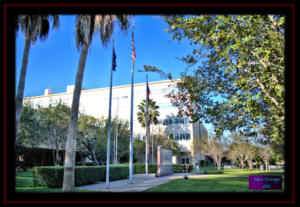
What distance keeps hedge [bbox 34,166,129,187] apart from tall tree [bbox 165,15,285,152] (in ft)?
26.4

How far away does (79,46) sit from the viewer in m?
11.9

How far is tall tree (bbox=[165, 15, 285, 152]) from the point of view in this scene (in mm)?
A: 9758

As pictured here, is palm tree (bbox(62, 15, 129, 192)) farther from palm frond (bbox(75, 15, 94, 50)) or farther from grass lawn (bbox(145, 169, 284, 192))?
grass lawn (bbox(145, 169, 284, 192))

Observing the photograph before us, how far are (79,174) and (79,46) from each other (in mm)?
8865

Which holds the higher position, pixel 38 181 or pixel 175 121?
pixel 175 121

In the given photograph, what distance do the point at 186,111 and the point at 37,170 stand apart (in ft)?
31.1

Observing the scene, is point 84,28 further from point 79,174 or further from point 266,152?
point 266,152

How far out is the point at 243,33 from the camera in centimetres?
1051

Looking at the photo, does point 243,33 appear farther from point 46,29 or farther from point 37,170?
point 37,170

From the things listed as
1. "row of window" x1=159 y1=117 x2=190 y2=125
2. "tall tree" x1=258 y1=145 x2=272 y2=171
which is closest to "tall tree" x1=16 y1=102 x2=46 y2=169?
"tall tree" x1=258 y1=145 x2=272 y2=171

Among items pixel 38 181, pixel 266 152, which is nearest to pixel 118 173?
pixel 38 181
